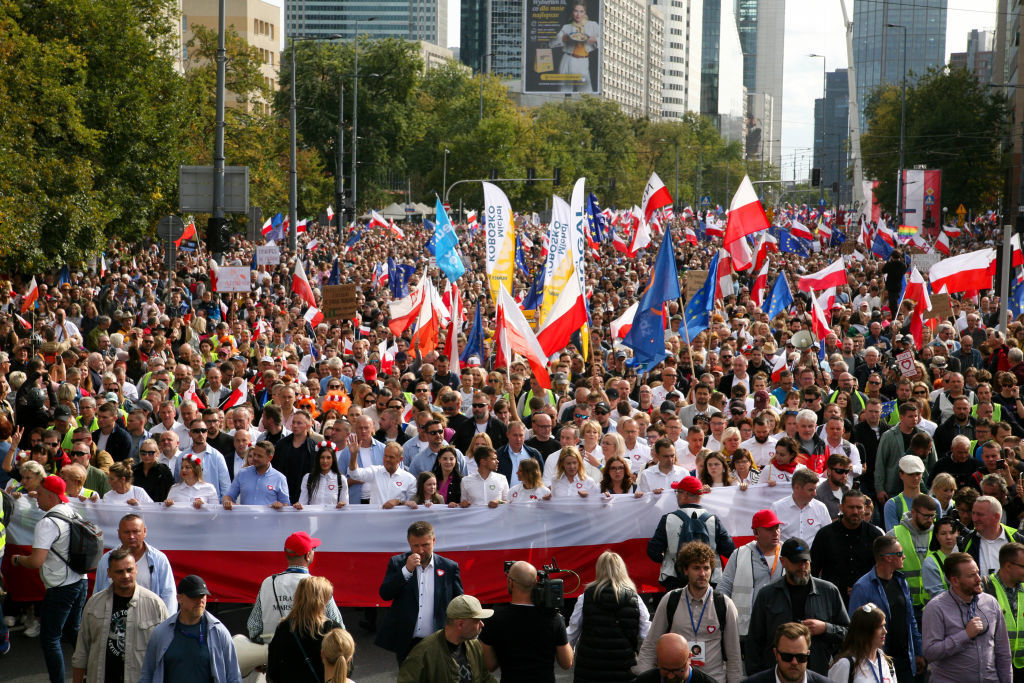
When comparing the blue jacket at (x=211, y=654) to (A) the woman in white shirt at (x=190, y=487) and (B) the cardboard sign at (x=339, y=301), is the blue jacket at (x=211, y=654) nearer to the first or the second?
(A) the woman in white shirt at (x=190, y=487)

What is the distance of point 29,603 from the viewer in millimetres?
9289

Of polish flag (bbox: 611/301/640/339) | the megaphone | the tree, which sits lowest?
the megaphone

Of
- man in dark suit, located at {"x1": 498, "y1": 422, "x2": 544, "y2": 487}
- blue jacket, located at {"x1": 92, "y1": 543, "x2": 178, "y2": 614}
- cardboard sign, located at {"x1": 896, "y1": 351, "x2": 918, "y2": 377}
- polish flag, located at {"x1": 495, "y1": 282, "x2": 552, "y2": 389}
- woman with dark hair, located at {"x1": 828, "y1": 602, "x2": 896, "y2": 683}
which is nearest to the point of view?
woman with dark hair, located at {"x1": 828, "y1": 602, "x2": 896, "y2": 683}

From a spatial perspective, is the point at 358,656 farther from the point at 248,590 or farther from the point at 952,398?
the point at 952,398

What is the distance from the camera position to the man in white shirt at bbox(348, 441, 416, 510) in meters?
9.63

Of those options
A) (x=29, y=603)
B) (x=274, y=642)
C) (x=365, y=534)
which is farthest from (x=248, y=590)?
(x=274, y=642)

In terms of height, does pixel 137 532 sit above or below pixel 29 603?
above

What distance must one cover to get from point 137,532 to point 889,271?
2083cm

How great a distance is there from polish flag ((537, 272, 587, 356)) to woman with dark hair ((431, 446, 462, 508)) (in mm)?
5193

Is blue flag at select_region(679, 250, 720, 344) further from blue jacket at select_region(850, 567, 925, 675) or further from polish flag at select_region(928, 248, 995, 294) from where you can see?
blue jacket at select_region(850, 567, 925, 675)

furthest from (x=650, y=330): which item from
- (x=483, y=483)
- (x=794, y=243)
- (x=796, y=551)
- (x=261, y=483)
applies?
(x=794, y=243)

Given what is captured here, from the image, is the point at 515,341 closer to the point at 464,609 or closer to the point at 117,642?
the point at 117,642

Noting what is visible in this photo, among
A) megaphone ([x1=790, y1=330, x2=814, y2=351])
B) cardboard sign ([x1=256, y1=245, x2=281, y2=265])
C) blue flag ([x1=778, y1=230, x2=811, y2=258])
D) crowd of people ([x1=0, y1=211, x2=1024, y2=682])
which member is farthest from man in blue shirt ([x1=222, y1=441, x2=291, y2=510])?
blue flag ([x1=778, y1=230, x2=811, y2=258])

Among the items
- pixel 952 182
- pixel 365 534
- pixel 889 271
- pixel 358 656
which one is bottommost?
pixel 358 656
